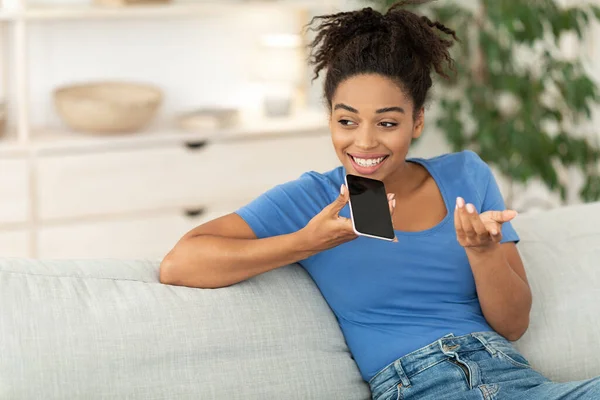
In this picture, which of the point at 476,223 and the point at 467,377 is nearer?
the point at 476,223

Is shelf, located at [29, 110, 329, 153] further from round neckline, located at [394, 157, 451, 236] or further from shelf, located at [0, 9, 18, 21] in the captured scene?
round neckline, located at [394, 157, 451, 236]

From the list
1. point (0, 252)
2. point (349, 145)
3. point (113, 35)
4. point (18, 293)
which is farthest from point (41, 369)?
point (113, 35)

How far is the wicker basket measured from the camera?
11.4 feet

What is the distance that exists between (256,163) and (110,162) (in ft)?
1.86

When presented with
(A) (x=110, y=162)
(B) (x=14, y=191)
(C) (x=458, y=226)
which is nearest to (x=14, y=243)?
(B) (x=14, y=191)

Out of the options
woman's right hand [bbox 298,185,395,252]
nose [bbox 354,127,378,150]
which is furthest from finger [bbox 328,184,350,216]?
nose [bbox 354,127,378,150]

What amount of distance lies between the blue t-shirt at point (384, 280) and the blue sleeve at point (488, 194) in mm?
17

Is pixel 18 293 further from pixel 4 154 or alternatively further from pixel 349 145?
pixel 4 154

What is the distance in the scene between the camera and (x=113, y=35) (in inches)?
148

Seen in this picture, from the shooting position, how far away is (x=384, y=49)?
1.73 meters

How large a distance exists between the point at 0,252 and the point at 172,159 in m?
0.69

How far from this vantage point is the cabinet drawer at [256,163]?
370 centimetres

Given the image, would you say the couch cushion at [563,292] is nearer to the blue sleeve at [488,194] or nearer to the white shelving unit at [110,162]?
the blue sleeve at [488,194]

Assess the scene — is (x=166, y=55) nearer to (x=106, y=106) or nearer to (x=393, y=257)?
(x=106, y=106)
